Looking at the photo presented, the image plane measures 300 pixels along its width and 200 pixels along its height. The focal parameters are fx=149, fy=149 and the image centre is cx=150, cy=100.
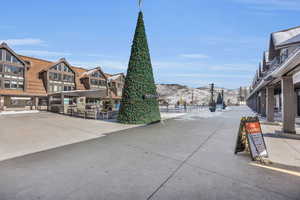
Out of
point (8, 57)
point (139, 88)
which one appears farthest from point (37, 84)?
point (139, 88)

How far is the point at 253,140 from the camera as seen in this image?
4.36 m

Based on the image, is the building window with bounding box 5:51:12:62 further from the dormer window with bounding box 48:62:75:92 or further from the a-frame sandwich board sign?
the a-frame sandwich board sign

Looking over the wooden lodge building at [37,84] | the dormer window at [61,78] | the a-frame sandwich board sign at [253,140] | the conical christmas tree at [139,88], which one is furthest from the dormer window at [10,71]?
the a-frame sandwich board sign at [253,140]

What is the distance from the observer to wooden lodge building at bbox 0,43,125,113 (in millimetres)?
22609

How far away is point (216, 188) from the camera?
2.80m

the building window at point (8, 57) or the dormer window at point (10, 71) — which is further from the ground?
the building window at point (8, 57)

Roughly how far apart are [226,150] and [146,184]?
Answer: 3449mm

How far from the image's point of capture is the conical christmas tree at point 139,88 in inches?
441

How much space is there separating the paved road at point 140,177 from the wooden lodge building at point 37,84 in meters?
14.0

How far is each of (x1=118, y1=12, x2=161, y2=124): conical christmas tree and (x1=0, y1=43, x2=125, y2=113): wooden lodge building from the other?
7620 mm

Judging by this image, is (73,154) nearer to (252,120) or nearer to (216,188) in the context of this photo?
(216,188)

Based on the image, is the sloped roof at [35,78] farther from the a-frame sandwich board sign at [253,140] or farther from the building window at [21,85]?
the a-frame sandwich board sign at [253,140]

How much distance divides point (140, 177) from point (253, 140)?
3449 millimetres

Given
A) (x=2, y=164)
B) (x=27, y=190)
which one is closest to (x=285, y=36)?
(x=27, y=190)
